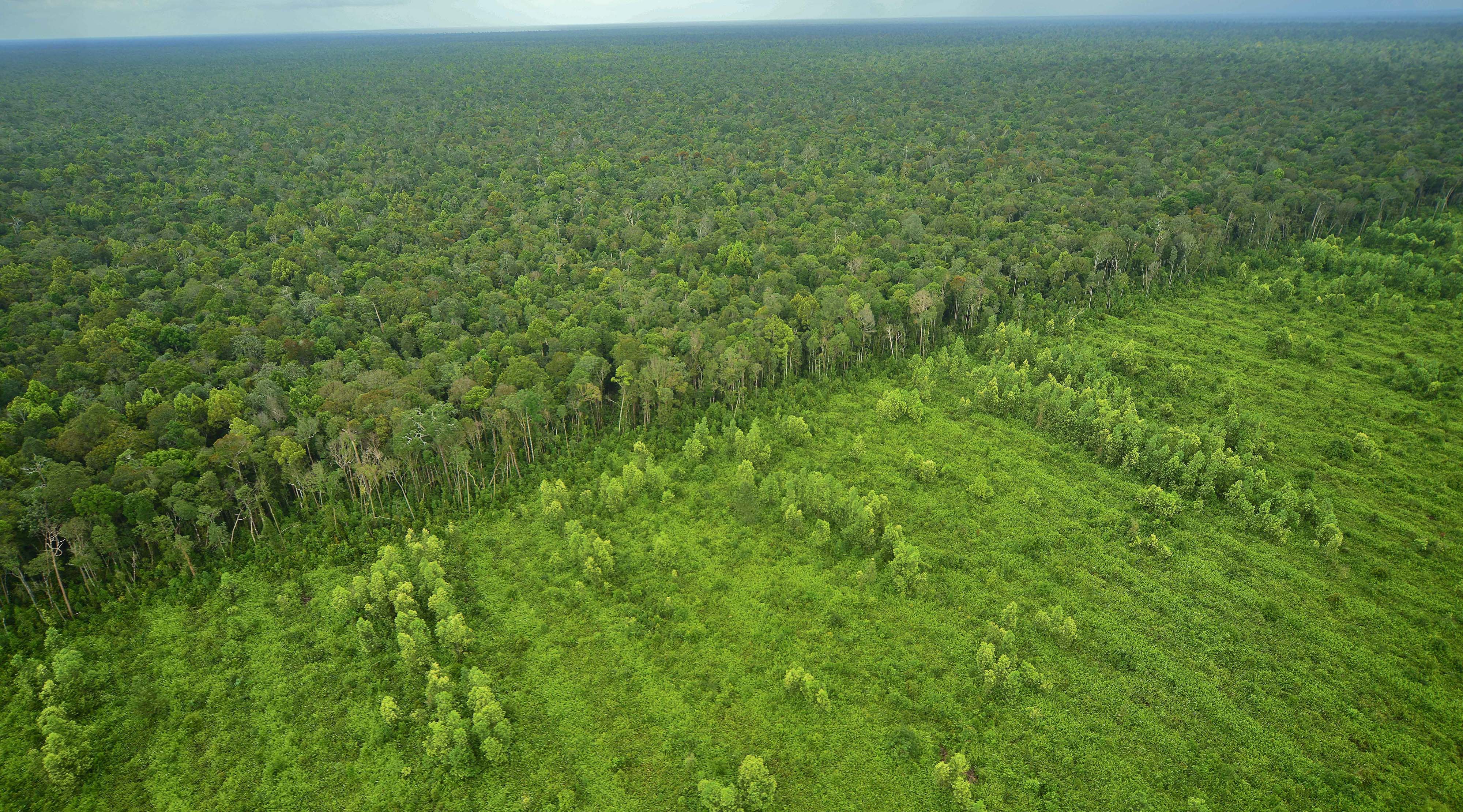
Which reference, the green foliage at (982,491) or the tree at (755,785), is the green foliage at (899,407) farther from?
the tree at (755,785)

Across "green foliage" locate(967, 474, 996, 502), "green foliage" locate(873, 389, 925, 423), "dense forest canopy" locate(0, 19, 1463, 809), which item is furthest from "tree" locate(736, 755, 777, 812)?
"green foliage" locate(873, 389, 925, 423)

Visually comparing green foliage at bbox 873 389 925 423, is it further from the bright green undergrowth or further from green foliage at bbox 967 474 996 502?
green foliage at bbox 967 474 996 502

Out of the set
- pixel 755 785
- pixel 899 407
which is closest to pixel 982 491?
pixel 899 407

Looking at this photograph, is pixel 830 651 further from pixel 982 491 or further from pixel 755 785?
pixel 982 491

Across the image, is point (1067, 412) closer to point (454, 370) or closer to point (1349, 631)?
point (1349, 631)

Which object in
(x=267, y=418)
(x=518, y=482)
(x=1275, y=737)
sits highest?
(x=267, y=418)

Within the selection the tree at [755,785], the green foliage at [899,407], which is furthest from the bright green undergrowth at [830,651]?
the green foliage at [899,407]

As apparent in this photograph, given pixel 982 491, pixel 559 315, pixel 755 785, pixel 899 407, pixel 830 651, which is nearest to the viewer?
pixel 755 785

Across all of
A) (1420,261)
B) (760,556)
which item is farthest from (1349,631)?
(1420,261)
